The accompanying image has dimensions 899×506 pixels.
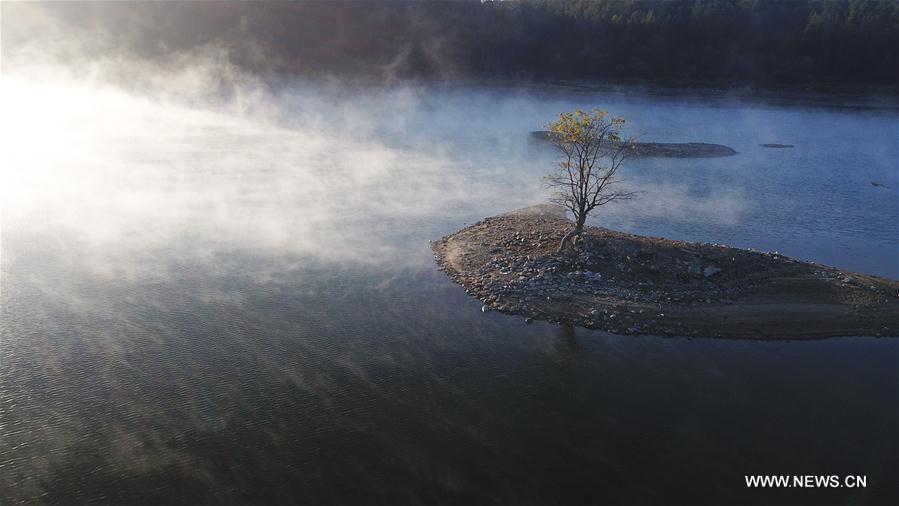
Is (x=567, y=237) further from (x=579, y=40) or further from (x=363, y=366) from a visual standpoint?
(x=579, y=40)

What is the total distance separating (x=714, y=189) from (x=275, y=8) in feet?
240

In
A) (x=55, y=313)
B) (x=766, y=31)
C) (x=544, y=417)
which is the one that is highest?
(x=766, y=31)

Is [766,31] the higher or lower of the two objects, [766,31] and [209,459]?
the higher

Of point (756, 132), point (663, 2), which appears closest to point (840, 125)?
point (756, 132)

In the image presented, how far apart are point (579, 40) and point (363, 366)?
9234 cm

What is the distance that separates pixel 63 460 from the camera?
1644 centimetres

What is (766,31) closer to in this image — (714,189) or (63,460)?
(714,189)

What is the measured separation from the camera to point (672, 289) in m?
26.0

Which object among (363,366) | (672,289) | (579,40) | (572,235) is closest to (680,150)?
(572,235)

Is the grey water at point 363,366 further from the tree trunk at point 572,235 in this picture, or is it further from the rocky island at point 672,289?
the tree trunk at point 572,235

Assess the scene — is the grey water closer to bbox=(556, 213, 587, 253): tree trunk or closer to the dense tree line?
bbox=(556, 213, 587, 253): tree trunk

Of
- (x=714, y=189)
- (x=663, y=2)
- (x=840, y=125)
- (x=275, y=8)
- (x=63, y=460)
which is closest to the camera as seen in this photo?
(x=63, y=460)

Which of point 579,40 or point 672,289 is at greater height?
point 579,40

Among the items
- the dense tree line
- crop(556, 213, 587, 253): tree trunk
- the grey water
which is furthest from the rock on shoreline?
the dense tree line
